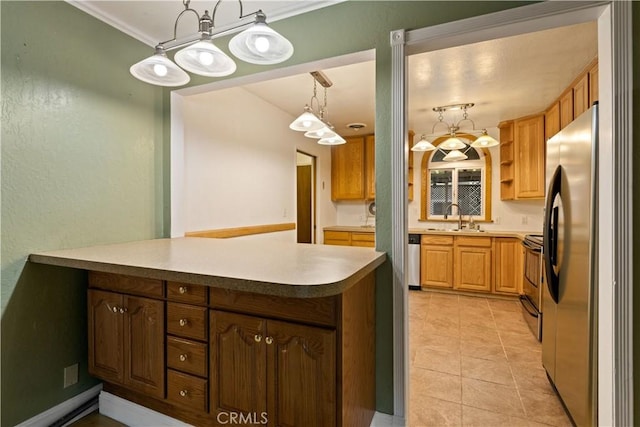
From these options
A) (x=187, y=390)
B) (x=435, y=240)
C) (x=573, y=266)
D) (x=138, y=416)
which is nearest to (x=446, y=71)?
(x=573, y=266)

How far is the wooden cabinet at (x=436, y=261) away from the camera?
4348mm

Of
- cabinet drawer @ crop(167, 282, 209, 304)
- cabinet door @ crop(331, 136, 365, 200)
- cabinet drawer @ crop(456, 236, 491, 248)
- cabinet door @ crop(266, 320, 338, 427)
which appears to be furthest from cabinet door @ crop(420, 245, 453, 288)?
cabinet drawer @ crop(167, 282, 209, 304)

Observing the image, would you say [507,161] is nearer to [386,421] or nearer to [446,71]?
[446,71]

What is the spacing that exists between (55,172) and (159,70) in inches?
36.7

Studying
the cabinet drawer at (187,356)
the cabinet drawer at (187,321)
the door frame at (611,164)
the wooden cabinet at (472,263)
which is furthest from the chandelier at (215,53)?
the wooden cabinet at (472,263)

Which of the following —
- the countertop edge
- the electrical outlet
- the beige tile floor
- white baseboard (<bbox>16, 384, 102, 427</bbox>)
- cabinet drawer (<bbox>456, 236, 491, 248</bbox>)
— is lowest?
the beige tile floor

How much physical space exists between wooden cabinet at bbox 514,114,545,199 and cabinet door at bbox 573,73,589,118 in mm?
1087

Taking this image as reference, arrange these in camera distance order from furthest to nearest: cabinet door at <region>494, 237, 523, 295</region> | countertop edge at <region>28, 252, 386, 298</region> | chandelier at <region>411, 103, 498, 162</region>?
cabinet door at <region>494, 237, 523, 295</region>, chandelier at <region>411, 103, 498, 162</region>, countertop edge at <region>28, 252, 386, 298</region>

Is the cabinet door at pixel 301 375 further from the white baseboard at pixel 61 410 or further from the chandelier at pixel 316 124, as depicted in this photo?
the chandelier at pixel 316 124

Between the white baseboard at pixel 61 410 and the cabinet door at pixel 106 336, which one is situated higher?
the cabinet door at pixel 106 336

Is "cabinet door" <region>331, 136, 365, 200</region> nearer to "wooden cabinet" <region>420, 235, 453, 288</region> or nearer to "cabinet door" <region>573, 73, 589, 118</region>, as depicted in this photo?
"wooden cabinet" <region>420, 235, 453, 288</region>

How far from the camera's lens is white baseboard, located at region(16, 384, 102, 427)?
1670 mm

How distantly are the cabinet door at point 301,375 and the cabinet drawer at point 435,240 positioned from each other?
3585mm

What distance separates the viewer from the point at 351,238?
4.75 metres
